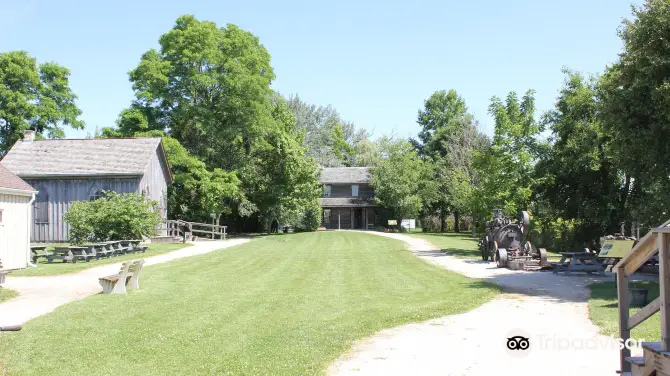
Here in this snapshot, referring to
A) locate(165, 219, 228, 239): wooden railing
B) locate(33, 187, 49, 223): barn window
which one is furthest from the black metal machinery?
locate(33, 187, 49, 223): barn window

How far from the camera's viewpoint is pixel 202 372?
25.6ft

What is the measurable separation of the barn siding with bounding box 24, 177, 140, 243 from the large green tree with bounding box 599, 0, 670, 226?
2652 cm

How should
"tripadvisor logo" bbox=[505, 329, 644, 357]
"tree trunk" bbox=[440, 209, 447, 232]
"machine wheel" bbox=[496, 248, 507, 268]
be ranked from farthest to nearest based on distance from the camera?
"tree trunk" bbox=[440, 209, 447, 232], "machine wheel" bbox=[496, 248, 507, 268], "tripadvisor logo" bbox=[505, 329, 644, 357]

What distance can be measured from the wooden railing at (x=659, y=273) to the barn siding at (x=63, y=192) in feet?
104

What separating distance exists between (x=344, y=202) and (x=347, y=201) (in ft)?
1.15

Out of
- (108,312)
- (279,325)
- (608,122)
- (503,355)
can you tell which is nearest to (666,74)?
(608,122)

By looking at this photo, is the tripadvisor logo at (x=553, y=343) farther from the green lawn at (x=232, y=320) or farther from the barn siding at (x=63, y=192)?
the barn siding at (x=63, y=192)

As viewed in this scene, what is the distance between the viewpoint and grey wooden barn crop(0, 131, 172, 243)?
34.4 m

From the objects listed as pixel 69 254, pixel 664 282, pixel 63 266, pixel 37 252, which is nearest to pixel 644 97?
pixel 664 282

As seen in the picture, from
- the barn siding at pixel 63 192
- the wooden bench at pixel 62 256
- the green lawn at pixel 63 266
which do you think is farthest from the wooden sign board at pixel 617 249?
the barn siding at pixel 63 192

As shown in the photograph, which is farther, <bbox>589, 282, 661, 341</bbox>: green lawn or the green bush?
the green bush

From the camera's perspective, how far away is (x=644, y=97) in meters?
15.4

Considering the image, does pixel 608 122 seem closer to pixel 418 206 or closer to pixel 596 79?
pixel 596 79

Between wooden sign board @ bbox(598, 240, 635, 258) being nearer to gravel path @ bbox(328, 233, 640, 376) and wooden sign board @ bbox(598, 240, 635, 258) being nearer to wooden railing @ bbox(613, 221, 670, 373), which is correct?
gravel path @ bbox(328, 233, 640, 376)
